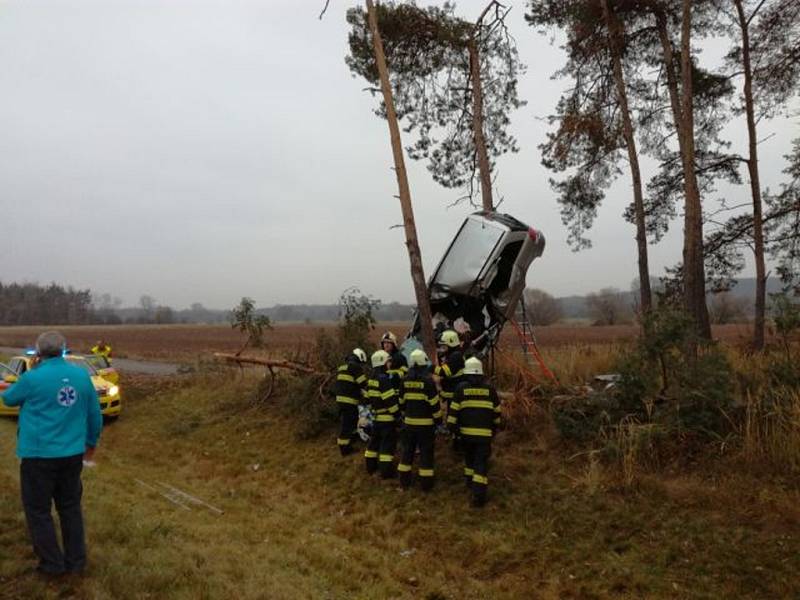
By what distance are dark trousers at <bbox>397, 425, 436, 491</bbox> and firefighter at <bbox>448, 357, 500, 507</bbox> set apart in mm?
570

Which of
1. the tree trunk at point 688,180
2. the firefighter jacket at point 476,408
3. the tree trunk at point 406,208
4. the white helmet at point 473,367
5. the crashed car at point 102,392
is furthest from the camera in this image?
the crashed car at point 102,392

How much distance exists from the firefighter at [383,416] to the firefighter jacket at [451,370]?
27.0 inches

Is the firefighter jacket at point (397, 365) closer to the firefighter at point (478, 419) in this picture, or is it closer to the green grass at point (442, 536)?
the green grass at point (442, 536)

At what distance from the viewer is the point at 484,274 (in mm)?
8938

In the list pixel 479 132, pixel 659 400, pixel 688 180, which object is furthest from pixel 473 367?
pixel 479 132

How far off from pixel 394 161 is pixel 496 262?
2.75 m

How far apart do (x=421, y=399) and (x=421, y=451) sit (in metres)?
0.68

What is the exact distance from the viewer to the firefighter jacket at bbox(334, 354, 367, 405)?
8516 millimetres

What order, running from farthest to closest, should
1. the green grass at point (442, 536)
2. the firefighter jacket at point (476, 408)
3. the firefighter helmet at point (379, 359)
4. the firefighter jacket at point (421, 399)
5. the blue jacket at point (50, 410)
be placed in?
the firefighter helmet at point (379, 359) < the firefighter jacket at point (421, 399) < the firefighter jacket at point (476, 408) < the green grass at point (442, 536) < the blue jacket at point (50, 410)

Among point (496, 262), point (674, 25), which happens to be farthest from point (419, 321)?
point (674, 25)

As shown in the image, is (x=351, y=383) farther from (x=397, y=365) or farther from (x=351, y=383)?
(x=397, y=365)

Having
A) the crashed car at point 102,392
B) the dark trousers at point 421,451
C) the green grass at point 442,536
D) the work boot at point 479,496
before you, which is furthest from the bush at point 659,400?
the crashed car at point 102,392

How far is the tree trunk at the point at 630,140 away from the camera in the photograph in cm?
1253

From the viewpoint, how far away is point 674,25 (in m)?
12.7
